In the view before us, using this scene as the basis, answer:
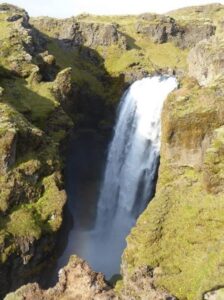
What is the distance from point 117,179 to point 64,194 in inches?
759

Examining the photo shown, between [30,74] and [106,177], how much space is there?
1668cm

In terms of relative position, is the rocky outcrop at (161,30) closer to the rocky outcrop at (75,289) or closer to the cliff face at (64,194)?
the cliff face at (64,194)

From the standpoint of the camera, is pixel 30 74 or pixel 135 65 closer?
pixel 30 74

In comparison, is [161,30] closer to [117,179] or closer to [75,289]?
[117,179]

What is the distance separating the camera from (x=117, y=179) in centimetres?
6081

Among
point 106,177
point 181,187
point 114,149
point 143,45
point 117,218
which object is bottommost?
point 181,187

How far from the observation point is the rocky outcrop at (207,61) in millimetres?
50750

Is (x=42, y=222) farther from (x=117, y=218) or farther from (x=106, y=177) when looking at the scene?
(x=106, y=177)

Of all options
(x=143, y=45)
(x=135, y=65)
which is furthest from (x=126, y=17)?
(x=135, y=65)

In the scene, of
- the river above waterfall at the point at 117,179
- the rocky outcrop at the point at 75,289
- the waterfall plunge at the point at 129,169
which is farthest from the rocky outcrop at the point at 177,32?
the rocky outcrop at the point at 75,289

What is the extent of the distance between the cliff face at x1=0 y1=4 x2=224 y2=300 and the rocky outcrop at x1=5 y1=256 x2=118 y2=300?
0.05 m

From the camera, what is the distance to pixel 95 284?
23797 mm

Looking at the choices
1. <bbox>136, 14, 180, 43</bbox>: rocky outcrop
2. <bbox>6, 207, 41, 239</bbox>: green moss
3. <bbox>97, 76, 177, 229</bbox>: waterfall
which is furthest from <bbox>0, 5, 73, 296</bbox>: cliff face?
<bbox>136, 14, 180, 43</bbox>: rocky outcrop

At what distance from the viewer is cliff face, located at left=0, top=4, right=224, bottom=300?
24891 millimetres
